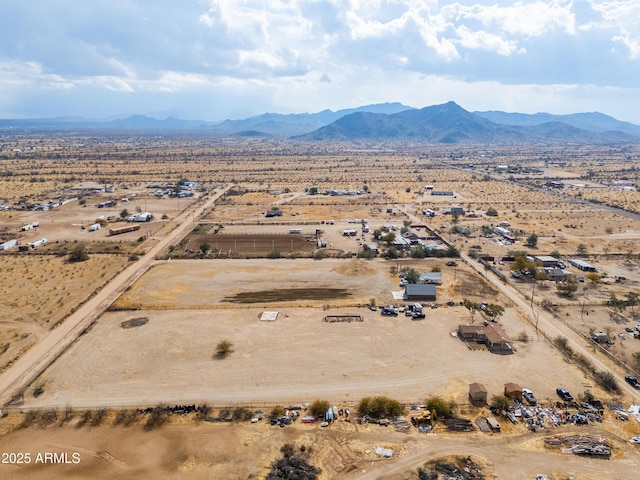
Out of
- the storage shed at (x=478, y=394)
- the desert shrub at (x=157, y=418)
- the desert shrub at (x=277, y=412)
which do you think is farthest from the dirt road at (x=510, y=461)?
the desert shrub at (x=157, y=418)

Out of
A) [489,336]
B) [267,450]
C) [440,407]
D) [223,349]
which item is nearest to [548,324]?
[489,336]

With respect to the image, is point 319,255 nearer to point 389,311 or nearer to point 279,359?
point 389,311

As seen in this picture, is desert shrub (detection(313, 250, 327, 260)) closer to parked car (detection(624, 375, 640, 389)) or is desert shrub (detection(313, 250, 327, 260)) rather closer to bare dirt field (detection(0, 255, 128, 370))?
bare dirt field (detection(0, 255, 128, 370))

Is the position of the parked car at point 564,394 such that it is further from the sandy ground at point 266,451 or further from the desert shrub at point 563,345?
the desert shrub at point 563,345

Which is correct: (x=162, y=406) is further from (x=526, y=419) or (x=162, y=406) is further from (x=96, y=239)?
(x=96, y=239)

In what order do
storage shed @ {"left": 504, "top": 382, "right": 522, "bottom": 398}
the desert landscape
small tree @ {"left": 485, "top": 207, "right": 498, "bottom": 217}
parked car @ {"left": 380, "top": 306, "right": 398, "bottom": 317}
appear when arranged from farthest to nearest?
small tree @ {"left": 485, "top": 207, "right": 498, "bottom": 217}
parked car @ {"left": 380, "top": 306, "right": 398, "bottom": 317}
storage shed @ {"left": 504, "top": 382, "right": 522, "bottom": 398}
the desert landscape

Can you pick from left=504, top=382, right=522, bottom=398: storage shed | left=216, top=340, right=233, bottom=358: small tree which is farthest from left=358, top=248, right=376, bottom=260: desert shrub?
left=504, top=382, right=522, bottom=398: storage shed

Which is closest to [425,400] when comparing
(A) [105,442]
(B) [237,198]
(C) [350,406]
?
(C) [350,406]
